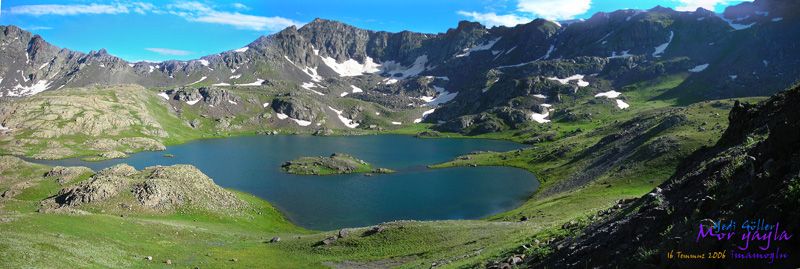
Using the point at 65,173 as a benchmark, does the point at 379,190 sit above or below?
below

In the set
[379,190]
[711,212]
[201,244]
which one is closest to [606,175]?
[379,190]

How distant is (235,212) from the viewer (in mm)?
83812

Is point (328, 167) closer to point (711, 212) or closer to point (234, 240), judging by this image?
point (234, 240)

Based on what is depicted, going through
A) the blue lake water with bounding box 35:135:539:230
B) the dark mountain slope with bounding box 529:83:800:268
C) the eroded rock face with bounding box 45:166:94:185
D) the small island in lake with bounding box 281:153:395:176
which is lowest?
the blue lake water with bounding box 35:135:539:230

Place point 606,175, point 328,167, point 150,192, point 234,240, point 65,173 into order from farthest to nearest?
point 328,167 < point 606,175 < point 65,173 < point 150,192 < point 234,240

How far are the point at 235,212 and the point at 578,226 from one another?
67.4 metres

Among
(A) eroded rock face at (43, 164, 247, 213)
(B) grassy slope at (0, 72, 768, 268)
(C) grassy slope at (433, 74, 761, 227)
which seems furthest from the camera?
(A) eroded rock face at (43, 164, 247, 213)

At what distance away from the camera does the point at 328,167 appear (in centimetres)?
15650

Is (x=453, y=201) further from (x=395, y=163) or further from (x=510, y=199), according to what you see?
(x=395, y=163)

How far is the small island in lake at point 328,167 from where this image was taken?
153000mm

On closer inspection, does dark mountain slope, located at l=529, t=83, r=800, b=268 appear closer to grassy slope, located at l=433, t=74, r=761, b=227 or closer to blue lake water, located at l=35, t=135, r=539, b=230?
grassy slope, located at l=433, t=74, r=761, b=227

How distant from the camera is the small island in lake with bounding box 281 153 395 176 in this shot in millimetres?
153000

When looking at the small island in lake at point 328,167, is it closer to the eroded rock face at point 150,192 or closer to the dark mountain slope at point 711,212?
the eroded rock face at point 150,192

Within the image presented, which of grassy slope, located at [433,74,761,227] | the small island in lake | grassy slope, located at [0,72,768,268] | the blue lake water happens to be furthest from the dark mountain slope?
the small island in lake
